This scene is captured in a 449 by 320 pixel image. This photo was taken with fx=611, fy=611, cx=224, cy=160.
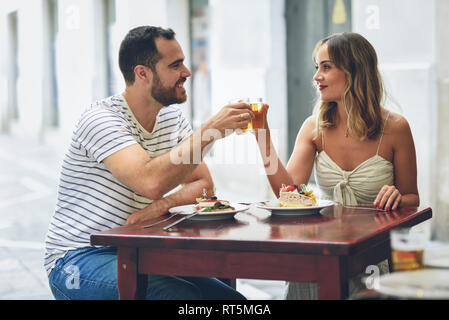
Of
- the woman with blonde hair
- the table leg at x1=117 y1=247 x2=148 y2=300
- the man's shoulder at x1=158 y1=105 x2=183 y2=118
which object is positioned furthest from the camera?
the woman with blonde hair

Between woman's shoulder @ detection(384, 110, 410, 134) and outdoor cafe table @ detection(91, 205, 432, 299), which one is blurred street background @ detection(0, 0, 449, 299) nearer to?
woman's shoulder @ detection(384, 110, 410, 134)

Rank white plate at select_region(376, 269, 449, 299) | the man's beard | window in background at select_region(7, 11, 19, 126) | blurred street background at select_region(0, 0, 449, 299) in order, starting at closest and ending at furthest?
white plate at select_region(376, 269, 449, 299) → the man's beard → blurred street background at select_region(0, 0, 449, 299) → window in background at select_region(7, 11, 19, 126)

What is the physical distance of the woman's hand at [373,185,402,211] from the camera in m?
2.39

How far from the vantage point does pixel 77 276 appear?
7.36 ft

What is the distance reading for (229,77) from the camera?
852 centimetres

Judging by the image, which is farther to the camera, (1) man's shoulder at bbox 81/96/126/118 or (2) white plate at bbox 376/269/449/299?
(1) man's shoulder at bbox 81/96/126/118

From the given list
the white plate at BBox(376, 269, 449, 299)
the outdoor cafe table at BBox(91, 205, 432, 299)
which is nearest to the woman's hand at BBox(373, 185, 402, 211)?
the outdoor cafe table at BBox(91, 205, 432, 299)

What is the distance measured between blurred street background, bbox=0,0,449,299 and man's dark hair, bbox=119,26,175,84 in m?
1.35

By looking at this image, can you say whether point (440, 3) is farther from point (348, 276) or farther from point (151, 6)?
point (151, 6)

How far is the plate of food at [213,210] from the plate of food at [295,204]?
0.38 feet

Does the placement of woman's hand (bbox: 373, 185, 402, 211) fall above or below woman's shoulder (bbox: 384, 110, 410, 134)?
below

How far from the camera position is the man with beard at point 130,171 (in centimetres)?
226
